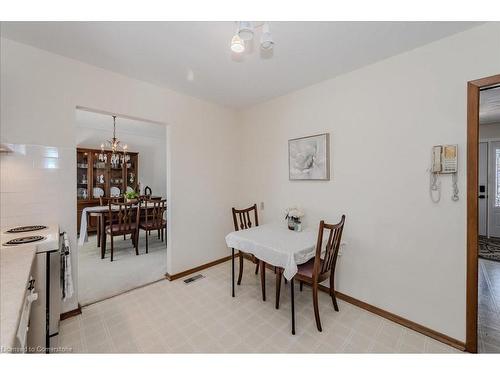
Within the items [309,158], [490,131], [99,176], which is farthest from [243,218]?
[490,131]

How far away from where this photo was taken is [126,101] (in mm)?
2379

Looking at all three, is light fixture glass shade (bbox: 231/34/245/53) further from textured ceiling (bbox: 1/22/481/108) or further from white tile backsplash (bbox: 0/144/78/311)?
white tile backsplash (bbox: 0/144/78/311)

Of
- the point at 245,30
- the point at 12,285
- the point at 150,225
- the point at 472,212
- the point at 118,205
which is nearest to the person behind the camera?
the point at 12,285

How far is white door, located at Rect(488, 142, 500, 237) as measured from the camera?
177 inches

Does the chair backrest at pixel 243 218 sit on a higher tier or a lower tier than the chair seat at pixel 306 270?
higher

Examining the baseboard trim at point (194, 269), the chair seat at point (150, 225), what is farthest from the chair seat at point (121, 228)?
the baseboard trim at point (194, 269)

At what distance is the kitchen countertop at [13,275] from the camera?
0.68 m

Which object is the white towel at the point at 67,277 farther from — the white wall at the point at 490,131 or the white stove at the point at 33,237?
the white wall at the point at 490,131

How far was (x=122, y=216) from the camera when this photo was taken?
3.64m

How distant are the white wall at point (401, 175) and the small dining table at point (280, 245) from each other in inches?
19.5

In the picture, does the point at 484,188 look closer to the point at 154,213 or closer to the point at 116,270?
the point at 154,213

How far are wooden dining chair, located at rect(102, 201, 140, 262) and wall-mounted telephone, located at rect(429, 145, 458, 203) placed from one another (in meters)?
3.83

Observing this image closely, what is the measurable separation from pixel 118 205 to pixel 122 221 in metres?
0.32
